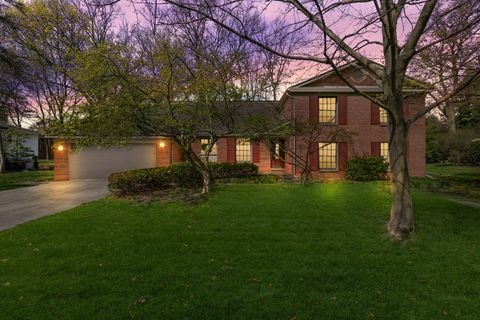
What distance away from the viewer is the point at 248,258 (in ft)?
16.1

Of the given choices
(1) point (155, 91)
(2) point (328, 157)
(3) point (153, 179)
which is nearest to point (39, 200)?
(3) point (153, 179)

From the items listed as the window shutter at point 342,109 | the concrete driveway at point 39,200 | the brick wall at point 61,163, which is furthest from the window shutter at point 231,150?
the brick wall at point 61,163

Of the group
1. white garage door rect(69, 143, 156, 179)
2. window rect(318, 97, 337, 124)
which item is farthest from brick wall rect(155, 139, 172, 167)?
window rect(318, 97, 337, 124)

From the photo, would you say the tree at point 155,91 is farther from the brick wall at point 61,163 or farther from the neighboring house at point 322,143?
the brick wall at point 61,163

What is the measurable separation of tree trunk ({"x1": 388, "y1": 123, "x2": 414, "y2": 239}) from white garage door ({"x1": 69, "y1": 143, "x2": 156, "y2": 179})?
46.0 feet

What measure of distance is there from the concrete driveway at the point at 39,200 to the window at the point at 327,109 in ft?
37.7

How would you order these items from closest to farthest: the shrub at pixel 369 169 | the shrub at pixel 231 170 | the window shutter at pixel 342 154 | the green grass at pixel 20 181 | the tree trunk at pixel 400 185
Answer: the tree trunk at pixel 400 185 → the green grass at pixel 20 181 → the shrub at pixel 231 170 → the shrub at pixel 369 169 → the window shutter at pixel 342 154

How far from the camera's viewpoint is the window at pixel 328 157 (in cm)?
1717

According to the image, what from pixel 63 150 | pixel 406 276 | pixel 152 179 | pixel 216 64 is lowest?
pixel 406 276

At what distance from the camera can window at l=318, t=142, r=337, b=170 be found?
17.2m

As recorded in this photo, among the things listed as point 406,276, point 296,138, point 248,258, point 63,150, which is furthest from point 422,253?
point 63,150

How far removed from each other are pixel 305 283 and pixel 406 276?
144 centimetres

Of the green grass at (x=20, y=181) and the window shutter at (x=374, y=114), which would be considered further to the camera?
the window shutter at (x=374, y=114)

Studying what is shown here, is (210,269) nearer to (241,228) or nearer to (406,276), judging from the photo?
(241,228)
